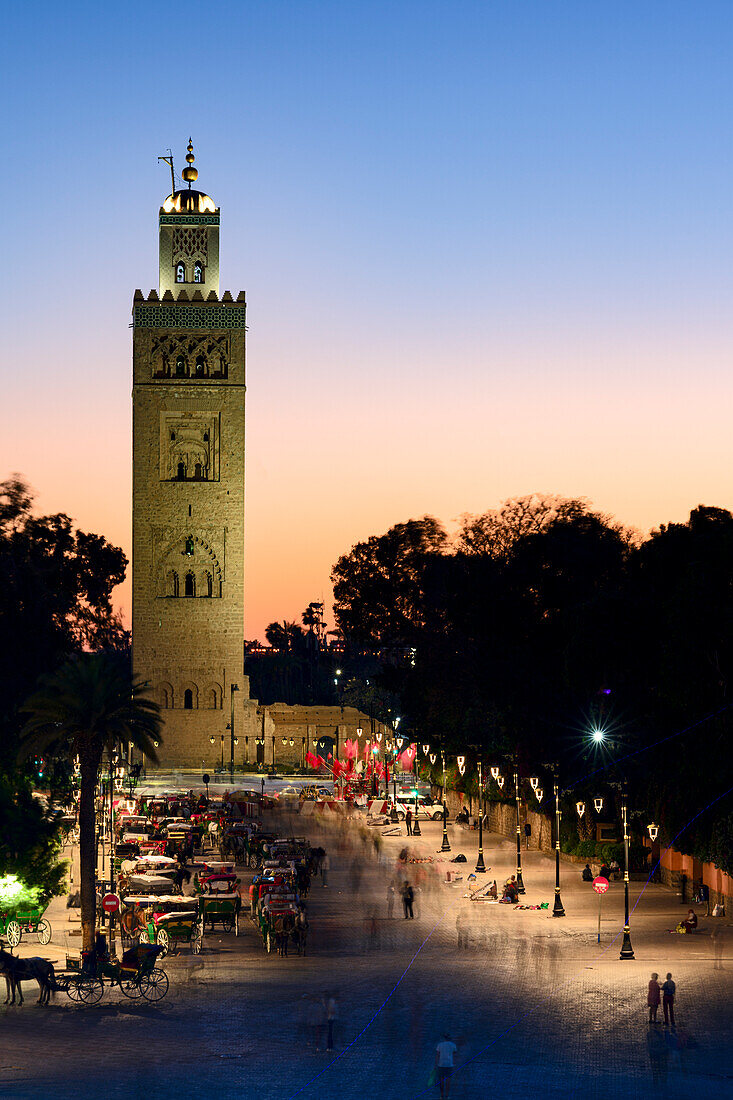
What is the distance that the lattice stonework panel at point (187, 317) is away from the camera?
109 metres

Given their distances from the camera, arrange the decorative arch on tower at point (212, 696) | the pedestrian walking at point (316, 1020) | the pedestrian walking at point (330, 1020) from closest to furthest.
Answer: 1. the pedestrian walking at point (330, 1020)
2. the pedestrian walking at point (316, 1020)
3. the decorative arch on tower at point (212, 696)

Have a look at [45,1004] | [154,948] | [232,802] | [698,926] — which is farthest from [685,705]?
[232,802]

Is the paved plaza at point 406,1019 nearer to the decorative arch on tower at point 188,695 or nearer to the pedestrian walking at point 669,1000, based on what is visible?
the pedestrian walking at point 669,1000

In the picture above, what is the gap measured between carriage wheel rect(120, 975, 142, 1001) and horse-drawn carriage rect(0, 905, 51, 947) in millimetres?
5950

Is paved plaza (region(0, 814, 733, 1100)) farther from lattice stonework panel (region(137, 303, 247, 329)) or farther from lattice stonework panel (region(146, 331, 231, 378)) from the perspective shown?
lattice stonework panel (region(137, 303, 247, 329))

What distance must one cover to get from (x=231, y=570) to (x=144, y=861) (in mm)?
61860

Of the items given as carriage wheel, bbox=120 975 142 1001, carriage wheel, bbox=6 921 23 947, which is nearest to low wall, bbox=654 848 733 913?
carriage wheel, bbox=120 975 142 1001

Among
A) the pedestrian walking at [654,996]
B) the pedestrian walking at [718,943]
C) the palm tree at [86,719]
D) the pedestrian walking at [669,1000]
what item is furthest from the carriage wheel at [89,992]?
the pedestrian walking at [718,943]

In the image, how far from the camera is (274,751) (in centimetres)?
11056

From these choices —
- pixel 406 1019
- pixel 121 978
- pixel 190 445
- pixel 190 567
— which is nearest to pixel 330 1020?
pixel 406 1019

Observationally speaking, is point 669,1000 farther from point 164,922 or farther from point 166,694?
point 166,694

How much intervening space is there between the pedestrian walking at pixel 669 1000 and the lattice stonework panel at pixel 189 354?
85650mm

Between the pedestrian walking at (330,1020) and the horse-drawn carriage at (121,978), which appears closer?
the pedestrian walking at (330,1020)

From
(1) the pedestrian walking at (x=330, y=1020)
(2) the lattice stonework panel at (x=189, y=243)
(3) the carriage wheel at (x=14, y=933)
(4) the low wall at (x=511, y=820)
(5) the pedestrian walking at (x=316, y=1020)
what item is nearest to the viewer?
(1) the pedestrian walking at (x=330, y=1020)
